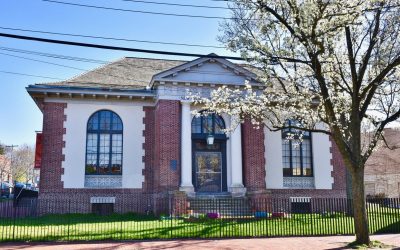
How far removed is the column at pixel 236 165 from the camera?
79.4 ft

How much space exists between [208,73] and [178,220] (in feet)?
29.4

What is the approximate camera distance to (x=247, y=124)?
84.2ft

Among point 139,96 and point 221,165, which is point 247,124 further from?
point 139,96

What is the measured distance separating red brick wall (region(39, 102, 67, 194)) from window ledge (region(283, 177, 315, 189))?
12986 millimetres

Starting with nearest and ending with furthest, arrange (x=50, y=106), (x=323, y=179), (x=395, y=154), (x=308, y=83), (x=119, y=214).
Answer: (x=308, y=83)
(x=119, y=214)
(x=50, y=106)
(x=323, y=179)
(x=395, y=154)

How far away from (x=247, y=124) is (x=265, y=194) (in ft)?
13.3

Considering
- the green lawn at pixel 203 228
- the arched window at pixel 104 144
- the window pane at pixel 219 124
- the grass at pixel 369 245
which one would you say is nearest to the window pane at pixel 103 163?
the arched window at pixel 104 144

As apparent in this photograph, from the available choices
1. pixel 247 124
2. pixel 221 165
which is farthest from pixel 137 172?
pixel 247 124

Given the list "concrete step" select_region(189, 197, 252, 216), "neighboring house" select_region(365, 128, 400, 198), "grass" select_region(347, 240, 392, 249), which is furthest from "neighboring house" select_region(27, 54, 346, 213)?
"neighboring house" select_region(365, 128, 400, 198)

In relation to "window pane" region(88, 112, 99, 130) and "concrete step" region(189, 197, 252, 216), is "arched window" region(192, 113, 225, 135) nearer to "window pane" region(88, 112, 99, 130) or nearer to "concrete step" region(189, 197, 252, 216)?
"concrete step" region(189, 197, 252, 216)

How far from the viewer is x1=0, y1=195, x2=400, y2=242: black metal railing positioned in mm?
15852

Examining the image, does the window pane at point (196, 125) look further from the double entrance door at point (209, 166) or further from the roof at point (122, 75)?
the roof at point (122, 75)

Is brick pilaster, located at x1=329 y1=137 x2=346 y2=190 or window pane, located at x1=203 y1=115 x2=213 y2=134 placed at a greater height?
window pane, located at x1=203 y1=115 x2=213 y2=134

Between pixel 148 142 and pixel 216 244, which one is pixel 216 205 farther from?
pixel 216 244
